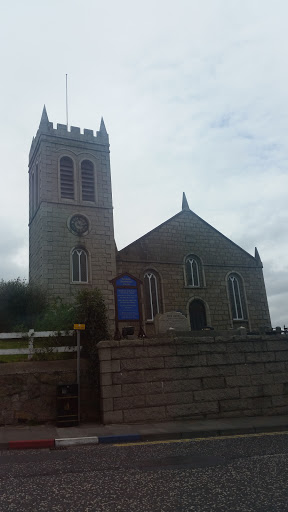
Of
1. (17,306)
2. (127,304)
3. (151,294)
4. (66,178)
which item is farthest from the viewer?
(66,178)

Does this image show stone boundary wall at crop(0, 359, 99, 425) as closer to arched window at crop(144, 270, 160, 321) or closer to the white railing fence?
the white railing fence

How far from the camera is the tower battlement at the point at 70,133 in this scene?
2554 centimetres

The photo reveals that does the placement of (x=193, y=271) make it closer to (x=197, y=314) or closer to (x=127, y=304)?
(x=197, y=314)

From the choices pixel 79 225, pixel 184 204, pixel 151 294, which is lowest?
pixel 151 294

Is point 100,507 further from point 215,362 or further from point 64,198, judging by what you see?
point 64,198

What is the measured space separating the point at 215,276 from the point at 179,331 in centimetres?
1187

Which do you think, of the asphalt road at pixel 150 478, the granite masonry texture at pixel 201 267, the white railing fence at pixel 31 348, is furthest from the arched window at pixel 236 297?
the asphalt road at pixel 150 478

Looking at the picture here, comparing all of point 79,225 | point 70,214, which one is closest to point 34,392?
point 79,225

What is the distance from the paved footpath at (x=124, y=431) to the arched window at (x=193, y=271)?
49.3ft

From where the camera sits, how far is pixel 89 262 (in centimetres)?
2353

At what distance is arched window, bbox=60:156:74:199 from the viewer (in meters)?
24.5

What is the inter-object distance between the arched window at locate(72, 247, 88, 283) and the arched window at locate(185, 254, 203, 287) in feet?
20.7

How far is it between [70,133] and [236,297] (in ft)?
50.0

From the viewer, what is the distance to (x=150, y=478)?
17.5 feet
